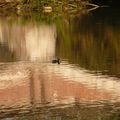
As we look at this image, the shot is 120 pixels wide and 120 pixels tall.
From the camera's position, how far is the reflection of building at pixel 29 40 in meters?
18.8

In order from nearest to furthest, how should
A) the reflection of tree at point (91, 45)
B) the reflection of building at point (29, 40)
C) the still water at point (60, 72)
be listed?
the still water at point (60, 72), the reflection of tree at point (91, 45), the reflection of building at point (29, 40)

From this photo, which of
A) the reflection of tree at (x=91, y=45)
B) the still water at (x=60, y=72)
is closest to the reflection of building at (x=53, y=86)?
the still water at (x=60, y=72)

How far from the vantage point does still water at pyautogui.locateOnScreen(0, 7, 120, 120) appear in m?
11.0

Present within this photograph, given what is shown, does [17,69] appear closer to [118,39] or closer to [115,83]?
[115,83]

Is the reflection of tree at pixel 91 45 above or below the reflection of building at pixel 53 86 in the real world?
above

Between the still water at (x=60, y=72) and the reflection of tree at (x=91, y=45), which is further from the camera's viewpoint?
the reflection of tree at (x=91, y=45)

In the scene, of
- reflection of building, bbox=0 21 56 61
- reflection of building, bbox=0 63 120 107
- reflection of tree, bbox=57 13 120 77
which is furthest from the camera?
reflection of building, bbox=0 21 56 61

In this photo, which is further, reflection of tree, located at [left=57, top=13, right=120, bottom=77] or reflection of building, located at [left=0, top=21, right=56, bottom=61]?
reflection of building, located at [left=0, top=21, right=56, bottom=61]

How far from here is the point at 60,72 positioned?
1488 centimetres

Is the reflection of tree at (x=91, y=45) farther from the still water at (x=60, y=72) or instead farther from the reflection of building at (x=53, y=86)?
the reflection of building at (x=53, y=86)

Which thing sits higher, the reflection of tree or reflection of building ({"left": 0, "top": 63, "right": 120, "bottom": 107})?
the reflection of tree

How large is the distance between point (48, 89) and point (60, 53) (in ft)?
20.8

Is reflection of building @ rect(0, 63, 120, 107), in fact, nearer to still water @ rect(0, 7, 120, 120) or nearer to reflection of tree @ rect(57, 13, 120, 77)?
still water @ rect(0, 7, 120, 120)

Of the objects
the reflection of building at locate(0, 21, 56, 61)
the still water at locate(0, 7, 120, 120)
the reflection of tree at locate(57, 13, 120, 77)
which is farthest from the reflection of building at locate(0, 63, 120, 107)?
Result: the reflection of building at locate(0, 21, 56, 61)
